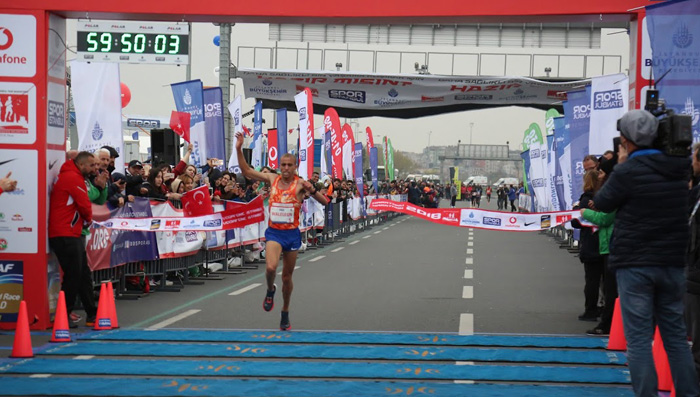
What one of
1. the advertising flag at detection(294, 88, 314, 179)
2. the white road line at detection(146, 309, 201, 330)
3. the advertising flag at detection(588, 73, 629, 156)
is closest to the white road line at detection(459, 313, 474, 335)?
the white road line at detection(146, 309, 201, 330)

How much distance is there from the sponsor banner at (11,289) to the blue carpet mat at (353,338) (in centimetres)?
117

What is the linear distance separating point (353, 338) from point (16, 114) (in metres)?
4.37

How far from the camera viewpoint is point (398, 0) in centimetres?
1080

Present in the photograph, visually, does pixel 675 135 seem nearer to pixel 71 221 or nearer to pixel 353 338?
pixel 353 338

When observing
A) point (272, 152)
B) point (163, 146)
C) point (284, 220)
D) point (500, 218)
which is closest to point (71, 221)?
point (284, 220)

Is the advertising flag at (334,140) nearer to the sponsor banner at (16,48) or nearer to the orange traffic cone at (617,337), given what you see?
the sponsor banner at (16,48)

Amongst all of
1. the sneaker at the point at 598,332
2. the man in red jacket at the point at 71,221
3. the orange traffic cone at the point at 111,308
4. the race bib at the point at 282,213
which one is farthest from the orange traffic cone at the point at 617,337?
the man in red jacket at the point at 71,221

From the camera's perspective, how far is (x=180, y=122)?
2070 cm

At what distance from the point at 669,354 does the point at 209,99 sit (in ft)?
57.0

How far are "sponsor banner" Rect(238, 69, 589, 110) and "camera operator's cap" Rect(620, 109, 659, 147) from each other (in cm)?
3160

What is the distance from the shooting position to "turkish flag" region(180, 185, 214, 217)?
15.7 metres

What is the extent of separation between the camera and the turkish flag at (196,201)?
15695 mm

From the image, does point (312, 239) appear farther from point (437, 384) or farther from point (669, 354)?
point (669, 354)

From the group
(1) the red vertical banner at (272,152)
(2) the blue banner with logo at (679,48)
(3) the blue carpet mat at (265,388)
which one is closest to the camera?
(3) the blue carpet mat at (265,388)
